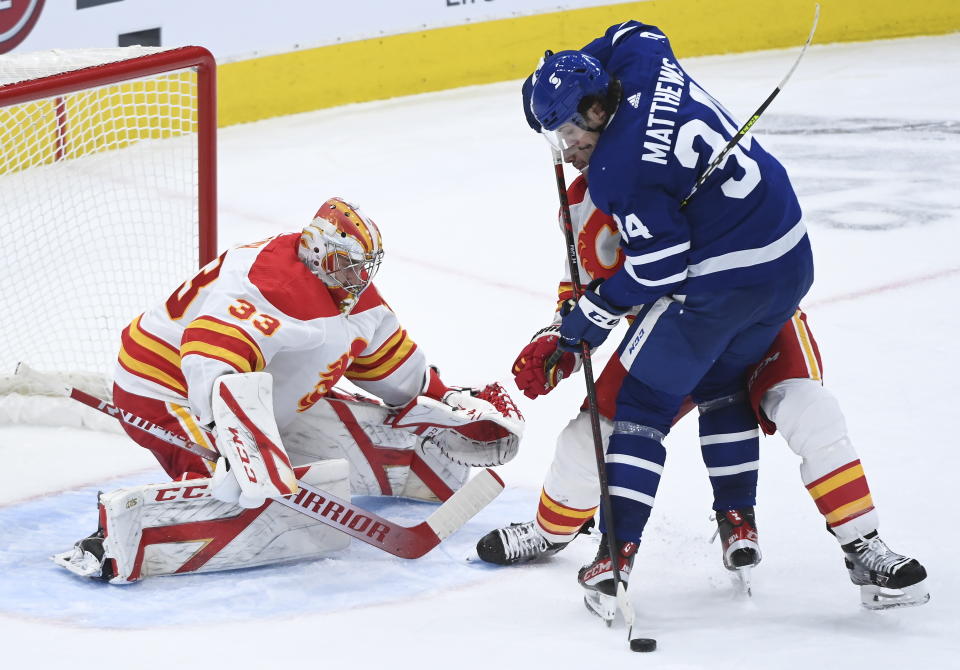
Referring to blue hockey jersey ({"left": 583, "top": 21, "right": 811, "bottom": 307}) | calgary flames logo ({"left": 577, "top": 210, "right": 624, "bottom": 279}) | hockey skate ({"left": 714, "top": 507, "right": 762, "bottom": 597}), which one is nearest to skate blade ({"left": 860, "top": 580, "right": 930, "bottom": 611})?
hockey skate ({"left": 714, "top": 507, "right": 762, "bottom": 597})

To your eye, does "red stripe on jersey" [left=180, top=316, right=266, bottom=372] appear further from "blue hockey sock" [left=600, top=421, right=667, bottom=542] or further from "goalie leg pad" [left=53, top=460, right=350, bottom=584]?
"blue hockey sock" [left=600, top=421, right=667, bottom=542]

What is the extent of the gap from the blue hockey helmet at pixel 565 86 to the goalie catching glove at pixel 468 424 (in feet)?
2.92

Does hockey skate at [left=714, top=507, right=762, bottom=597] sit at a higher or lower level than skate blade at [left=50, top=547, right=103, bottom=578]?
higher

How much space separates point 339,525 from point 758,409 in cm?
86

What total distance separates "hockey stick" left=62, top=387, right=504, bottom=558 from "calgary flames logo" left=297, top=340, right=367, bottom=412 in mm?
219

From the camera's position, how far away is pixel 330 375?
2.76 metres

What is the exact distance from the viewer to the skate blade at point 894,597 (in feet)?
7.40

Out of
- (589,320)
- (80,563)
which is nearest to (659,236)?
A: (589,320)

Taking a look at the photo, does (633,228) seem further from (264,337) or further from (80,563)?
(80,563)

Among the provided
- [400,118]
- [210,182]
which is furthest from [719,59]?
[210,182]

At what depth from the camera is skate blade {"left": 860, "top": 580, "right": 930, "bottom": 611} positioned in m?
2.26

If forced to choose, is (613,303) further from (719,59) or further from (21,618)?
(719,59)

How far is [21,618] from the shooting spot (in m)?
2.39

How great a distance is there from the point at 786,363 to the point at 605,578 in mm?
521
